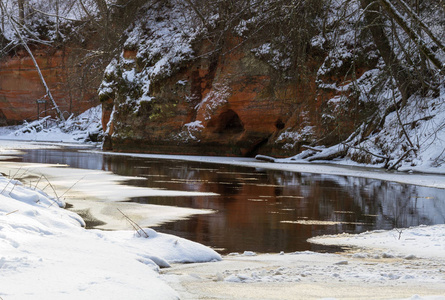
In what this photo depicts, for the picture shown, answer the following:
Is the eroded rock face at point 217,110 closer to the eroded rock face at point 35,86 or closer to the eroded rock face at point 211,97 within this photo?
the eroded rock face at point 211,97

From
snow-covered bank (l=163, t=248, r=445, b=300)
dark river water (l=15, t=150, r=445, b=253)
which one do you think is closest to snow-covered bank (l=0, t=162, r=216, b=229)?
dark river water (l=15, t=150, r=445, b=253)

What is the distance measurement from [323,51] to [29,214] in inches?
666

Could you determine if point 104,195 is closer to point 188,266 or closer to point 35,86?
point 188,266

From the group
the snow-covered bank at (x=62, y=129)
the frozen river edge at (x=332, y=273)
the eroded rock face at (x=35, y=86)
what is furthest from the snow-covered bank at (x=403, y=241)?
the eroded rock face at (x=35, y=86)

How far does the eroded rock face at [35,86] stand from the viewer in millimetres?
40656

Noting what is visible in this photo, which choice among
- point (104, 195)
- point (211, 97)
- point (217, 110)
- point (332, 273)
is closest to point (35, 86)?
point (211, 97)

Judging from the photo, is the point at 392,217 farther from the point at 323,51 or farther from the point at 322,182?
the point at 323,51

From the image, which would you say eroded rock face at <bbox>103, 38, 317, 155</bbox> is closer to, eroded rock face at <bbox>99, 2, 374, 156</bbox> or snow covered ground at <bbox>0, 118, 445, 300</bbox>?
eroded rock face at <bbox>99, 2, 374, 156</bbox>

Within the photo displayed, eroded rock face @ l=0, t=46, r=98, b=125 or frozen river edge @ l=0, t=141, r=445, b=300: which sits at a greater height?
eroded rock face @ l=0, t=46, r=98, b=125

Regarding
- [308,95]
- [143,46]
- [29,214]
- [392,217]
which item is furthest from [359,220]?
[143,46]

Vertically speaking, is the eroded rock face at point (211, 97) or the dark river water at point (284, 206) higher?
the eroded rock face at point (211, 97)

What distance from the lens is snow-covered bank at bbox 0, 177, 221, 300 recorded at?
331cm

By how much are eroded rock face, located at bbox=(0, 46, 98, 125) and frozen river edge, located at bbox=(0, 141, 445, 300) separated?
117ft

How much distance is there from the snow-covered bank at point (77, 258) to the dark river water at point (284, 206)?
32.3 inches
